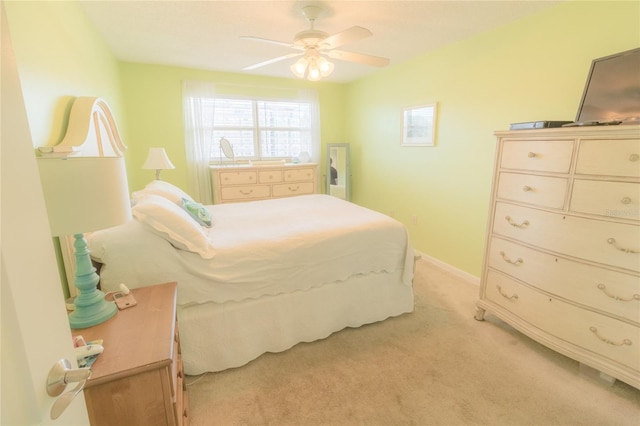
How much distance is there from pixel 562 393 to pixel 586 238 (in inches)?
33.4

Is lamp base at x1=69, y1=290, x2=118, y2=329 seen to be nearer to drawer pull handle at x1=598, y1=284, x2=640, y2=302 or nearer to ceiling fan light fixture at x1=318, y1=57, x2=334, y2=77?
ceiling fan light fixture at x1=318, y1=57, x2=334, y2=77

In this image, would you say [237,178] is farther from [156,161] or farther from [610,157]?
[610,157]

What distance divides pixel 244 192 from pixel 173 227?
7.88 feet

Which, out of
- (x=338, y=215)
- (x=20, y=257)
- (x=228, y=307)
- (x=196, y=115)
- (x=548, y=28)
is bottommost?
(x=228, y=307)

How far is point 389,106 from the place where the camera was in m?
3.88

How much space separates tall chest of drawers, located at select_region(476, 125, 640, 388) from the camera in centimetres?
146

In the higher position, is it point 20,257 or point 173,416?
point 20,257

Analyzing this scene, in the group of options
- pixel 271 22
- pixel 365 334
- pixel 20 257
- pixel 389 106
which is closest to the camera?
pixel 20 257

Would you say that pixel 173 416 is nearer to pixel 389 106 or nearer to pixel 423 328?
pixel 423 328

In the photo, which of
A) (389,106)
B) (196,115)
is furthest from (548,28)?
(196,115)

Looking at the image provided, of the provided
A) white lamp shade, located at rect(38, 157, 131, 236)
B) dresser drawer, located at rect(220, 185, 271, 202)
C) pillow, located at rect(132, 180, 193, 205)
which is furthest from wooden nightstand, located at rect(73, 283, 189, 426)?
dresser drawer, located at rect(220, 185, 271, 202)

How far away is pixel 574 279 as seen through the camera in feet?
5.47

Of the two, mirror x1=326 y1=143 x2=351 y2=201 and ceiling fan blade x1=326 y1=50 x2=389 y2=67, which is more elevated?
ceiling fan blade x1=326 y1=50 x2=389 y2=67

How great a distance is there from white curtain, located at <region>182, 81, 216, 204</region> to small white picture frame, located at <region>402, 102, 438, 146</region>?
2544 mm
